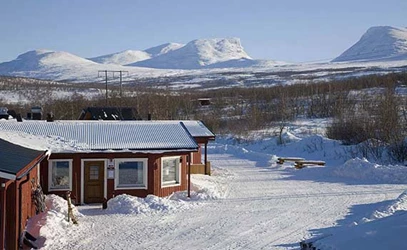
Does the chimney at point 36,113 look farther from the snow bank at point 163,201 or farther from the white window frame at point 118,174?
the snow bank at point 163,201

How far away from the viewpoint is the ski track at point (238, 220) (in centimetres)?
1362

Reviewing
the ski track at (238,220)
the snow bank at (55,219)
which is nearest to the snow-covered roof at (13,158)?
the snow bank at (55,219)

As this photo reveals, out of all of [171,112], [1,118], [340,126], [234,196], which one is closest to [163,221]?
[234,196]

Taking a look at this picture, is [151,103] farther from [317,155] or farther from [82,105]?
[317,155]

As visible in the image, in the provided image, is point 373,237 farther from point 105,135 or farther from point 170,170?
point 105,135

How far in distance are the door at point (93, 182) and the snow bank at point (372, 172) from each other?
11795 millimetres

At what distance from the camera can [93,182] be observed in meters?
18.7

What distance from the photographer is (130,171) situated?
1900cm

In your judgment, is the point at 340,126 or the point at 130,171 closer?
the point at 130,171

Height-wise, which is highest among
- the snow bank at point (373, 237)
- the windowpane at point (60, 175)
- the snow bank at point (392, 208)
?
the snow bank at point (373, 237)

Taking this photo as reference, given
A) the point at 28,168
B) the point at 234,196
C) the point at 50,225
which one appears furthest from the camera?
the point at 234,196

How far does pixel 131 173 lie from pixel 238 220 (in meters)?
4.94

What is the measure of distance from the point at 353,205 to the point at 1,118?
14500mm

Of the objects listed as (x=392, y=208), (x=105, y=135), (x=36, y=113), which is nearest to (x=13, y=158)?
(x=105, y=135)
